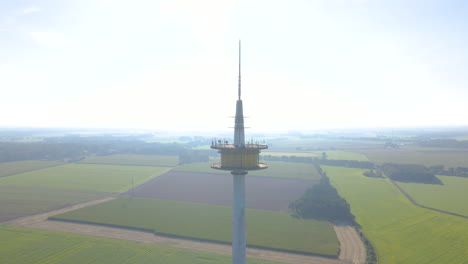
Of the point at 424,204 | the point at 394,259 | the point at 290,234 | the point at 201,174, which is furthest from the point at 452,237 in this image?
the point at 201,174

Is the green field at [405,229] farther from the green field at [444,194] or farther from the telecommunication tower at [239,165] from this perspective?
the telecommunication tower at [239,165]

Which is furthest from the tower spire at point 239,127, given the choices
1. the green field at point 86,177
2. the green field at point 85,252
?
the green field at point 86,177

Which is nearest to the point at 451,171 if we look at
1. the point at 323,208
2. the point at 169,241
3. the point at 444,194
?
the point at 444,194

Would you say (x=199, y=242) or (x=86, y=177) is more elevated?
(x=86, y=177)

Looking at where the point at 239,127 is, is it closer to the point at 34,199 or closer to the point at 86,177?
the point at 34,199

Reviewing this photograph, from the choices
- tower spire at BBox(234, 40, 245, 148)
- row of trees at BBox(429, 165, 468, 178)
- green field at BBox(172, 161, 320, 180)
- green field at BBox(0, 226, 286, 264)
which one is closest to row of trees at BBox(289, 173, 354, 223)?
green field at BBox(0, 226, 286, 264)

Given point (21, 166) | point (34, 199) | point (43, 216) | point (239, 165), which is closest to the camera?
point (239, 165)
